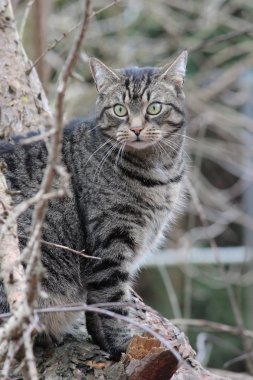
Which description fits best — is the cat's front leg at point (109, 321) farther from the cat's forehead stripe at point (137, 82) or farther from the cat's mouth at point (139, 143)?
the cat's forehead stripe at point (137, 82)

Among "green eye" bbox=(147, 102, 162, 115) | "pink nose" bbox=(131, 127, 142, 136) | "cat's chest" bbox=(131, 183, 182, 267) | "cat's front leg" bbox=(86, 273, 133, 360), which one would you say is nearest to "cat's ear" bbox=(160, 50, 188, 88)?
"green eye" bbox=(147, 102, 162, 115)

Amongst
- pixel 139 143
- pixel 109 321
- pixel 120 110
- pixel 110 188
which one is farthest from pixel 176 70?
pixel 109 321

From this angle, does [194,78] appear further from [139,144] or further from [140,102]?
[139,144]

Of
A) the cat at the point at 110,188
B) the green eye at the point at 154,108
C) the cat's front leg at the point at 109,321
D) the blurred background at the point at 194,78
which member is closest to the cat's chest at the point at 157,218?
the cat at the point at 110,188

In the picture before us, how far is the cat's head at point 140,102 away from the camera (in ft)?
11.1

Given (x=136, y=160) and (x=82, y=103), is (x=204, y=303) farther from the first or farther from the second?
(x=136, y=160)

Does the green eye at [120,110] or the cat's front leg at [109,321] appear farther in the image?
the green eye at [120,110]

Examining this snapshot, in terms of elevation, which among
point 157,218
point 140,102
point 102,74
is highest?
point 102,74

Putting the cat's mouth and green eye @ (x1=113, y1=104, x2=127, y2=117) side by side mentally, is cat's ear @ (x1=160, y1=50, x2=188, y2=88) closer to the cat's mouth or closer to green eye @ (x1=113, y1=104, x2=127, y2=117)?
green eye @ (x1=113, y1=104, x2=127, y2=117)

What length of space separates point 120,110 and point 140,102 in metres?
0.11

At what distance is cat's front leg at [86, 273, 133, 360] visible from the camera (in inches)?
127

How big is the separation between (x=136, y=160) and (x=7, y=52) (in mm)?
941

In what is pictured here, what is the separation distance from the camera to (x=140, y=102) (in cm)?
342

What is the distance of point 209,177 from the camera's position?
11.3 m
